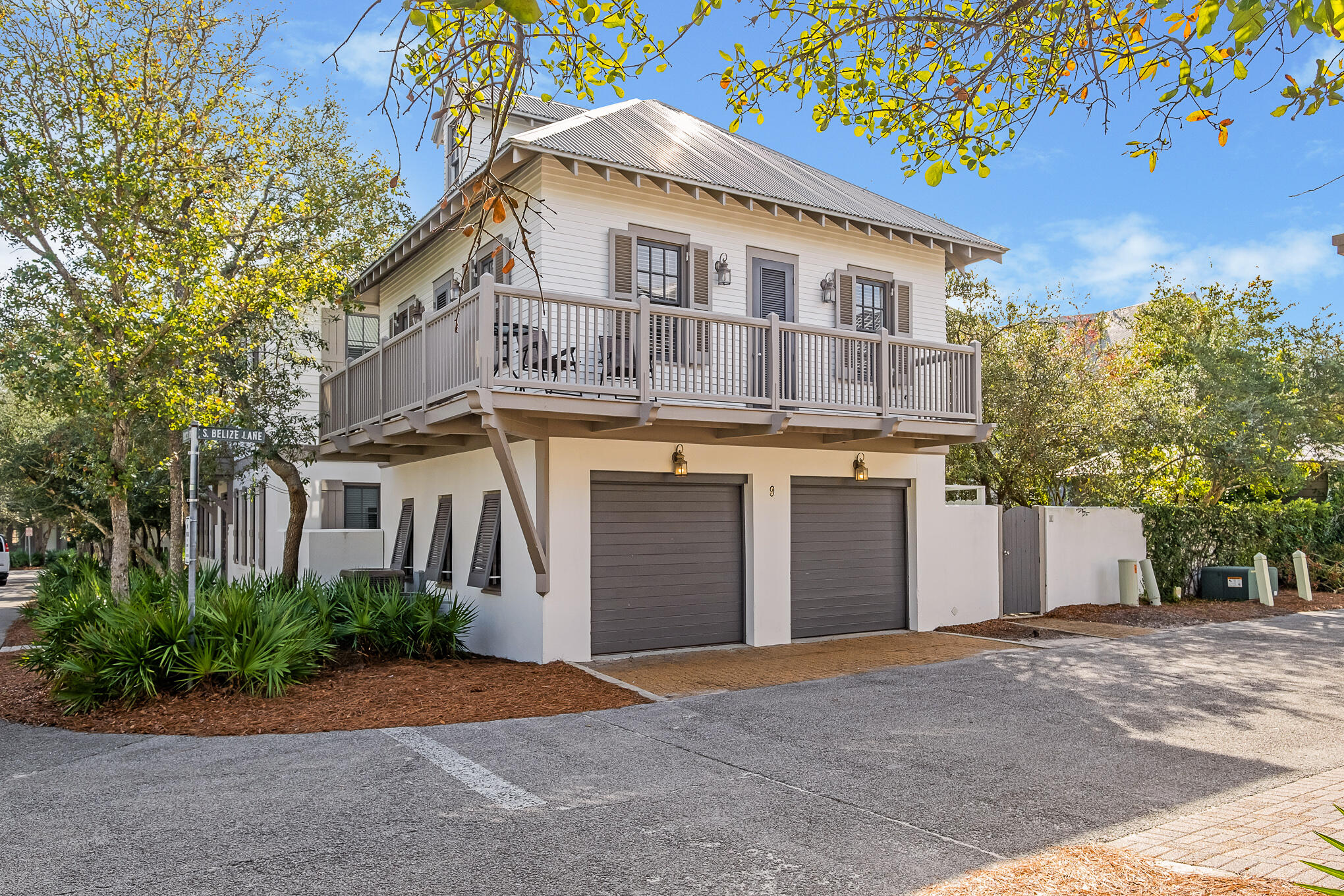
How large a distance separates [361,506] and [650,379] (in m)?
11.7

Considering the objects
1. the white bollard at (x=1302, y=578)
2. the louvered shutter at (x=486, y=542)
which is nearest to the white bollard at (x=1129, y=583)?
the white bollard at (x=1302, y=578)

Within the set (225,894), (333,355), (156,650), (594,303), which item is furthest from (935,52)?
(333,355)

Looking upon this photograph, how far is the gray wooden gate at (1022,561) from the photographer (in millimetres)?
16047

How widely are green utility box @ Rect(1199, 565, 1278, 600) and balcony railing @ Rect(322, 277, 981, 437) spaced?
859cm

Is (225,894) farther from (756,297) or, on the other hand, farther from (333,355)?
(333,355)

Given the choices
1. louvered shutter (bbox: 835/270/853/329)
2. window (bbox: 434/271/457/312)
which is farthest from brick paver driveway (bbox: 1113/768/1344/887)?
window (bbox: 434/271/457/312)

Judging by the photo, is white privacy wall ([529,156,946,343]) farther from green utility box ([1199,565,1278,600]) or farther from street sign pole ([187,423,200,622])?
green utility box ([1199,565,1278,600])

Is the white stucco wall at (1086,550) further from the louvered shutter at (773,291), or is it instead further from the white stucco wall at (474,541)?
the white stucco wall at (474,541)

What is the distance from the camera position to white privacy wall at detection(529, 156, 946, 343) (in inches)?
484

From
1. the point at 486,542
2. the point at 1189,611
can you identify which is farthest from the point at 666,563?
the point at 1189,611

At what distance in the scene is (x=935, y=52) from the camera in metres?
7.35

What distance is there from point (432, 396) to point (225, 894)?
23.3ft

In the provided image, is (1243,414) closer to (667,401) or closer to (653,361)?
(667,401)

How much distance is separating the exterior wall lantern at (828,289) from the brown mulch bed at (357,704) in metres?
6.82
